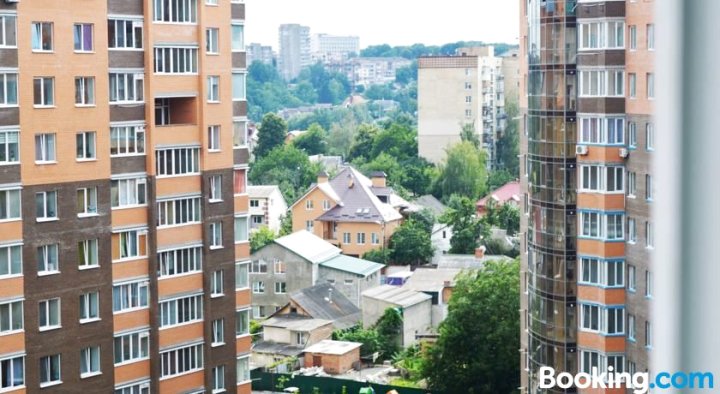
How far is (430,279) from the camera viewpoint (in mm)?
6594

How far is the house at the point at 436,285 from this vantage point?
6.20m

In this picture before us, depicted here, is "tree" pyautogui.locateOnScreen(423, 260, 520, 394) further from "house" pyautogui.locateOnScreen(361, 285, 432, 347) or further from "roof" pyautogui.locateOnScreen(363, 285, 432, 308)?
"roof" pyautogui.locateOnScreen(363, 285, 432, 308)

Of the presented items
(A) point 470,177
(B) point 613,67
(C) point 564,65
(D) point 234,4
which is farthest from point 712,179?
(A) point 470,177

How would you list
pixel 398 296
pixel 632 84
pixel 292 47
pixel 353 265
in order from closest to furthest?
pixel 632 84 < pixel 398 296 < pixel 353 265 < pixel 292 47

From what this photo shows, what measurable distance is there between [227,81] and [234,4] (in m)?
0.25

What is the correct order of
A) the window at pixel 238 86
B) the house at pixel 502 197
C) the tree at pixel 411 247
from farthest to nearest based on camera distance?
the house at pixel 502 197, the tree at pixel 411 247, the window at pixel 238 86

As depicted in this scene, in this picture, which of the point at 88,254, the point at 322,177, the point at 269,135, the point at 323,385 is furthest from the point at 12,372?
the point at 269,135

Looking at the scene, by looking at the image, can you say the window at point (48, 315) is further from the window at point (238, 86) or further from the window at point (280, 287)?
→ the window at point (280, 287)

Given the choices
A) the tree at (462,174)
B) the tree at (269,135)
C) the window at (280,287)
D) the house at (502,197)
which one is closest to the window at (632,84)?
the window at (280,287)

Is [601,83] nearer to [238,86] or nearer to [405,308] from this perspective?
[238,86]

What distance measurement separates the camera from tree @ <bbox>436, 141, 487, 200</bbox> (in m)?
8.94

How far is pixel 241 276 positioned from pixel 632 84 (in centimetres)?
176

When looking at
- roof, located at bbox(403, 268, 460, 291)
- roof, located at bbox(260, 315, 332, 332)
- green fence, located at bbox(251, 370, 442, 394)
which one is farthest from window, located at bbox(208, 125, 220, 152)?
roof, located at bbox(403, 268, 460, 291)

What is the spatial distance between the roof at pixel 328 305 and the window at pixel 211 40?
9.60 feet
